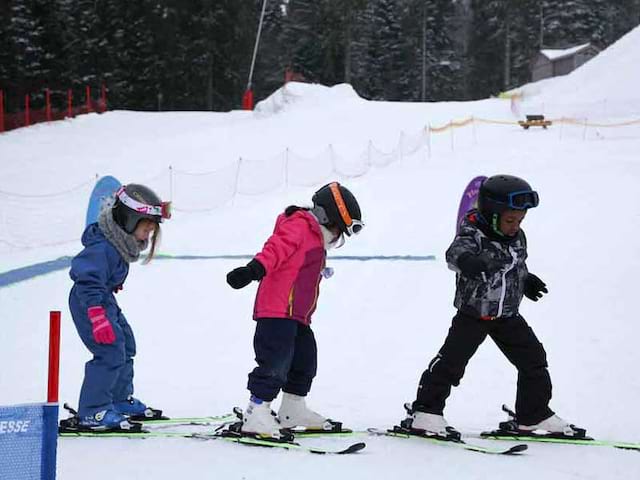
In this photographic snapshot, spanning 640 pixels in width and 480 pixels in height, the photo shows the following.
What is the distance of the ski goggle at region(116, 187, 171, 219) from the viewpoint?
4.11m

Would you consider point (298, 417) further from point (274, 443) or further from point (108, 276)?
point (108, 276)

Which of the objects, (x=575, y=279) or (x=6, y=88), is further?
(x=6, y=88)

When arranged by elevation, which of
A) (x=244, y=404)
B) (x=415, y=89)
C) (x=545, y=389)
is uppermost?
(x=415, y=89)

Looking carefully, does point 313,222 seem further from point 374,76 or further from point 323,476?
point 374,76

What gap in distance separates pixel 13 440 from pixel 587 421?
154 inches

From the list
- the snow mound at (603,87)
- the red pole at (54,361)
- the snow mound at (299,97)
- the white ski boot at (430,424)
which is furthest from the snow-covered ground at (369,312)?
the snow mound at (299,97)

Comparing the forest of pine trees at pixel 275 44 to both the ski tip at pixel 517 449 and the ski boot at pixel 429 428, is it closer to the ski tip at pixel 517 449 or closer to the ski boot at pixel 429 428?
the ski boot at pixel 429 428

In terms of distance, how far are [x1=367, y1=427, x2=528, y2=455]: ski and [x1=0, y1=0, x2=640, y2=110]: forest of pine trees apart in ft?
142

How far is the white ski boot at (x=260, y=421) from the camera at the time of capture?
12.9ft

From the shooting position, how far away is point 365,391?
5656 mm

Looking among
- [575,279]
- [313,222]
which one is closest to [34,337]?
[313,222]

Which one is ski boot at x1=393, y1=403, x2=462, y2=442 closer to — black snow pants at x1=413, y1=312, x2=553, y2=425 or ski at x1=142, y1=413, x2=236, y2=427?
black snow pants at x1=413, y1=312, x2=553, y2=425

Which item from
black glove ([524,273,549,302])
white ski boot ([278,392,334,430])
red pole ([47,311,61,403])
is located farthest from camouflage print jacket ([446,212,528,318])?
red pole ([47,311,61,403])

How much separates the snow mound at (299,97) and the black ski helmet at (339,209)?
1278 inches
